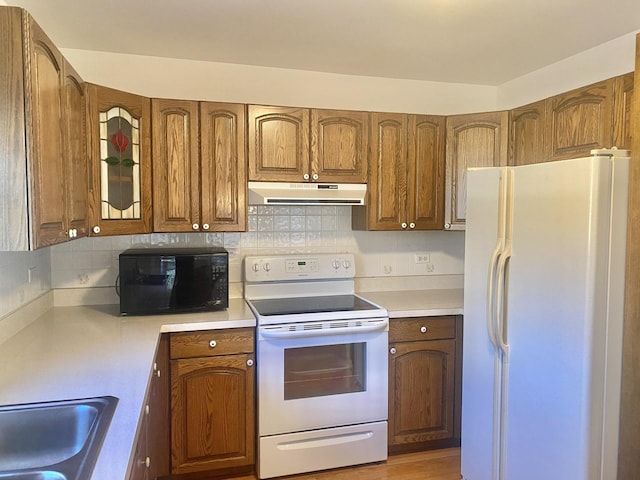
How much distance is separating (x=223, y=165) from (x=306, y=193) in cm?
50

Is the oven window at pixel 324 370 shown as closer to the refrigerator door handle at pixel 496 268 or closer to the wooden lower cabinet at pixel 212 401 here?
the wooden lower cabinet at pixel 212 401

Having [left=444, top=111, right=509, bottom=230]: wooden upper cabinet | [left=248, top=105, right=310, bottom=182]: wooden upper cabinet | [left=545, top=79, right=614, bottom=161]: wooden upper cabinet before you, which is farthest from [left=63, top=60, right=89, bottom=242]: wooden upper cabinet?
[left=545, top=79, right=614, bottom=161]: wooden upper cabinet

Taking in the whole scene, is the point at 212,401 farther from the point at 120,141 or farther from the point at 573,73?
the point at 573,73

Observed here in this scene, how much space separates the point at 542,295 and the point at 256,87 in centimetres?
207

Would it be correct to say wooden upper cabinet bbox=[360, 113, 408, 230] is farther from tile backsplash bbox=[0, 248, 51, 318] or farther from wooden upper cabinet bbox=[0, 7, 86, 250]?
tile backsplash bbox=[0, 248, 51, 318]

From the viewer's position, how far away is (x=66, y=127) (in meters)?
1.81

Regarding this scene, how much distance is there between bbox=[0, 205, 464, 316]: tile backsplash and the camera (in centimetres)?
267

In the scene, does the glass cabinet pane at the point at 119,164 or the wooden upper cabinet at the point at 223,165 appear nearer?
the glass cabinet pane at the point at 119,164

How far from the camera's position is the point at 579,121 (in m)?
2.30

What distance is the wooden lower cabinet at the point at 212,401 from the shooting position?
2363 millimetres

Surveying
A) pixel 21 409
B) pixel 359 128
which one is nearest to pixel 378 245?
pixel 359 128

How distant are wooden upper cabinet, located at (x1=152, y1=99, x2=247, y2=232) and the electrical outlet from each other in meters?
1.33

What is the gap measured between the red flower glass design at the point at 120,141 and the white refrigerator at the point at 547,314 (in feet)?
5.84

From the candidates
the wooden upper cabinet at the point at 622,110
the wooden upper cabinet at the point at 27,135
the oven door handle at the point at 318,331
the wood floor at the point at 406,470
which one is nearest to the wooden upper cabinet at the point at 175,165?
the oven door handle at the point at 318,331
